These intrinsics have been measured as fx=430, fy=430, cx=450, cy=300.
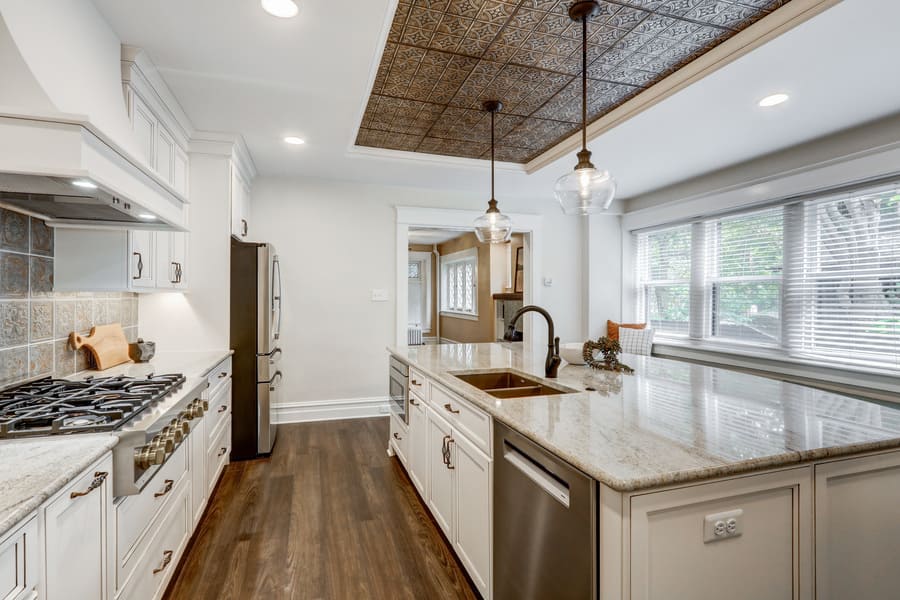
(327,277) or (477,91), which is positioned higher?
(477,91)

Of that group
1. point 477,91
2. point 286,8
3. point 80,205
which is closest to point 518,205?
point 477,91

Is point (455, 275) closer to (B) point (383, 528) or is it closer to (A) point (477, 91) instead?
(A) point (477, 91)

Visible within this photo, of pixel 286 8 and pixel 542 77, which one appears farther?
pixel 542 77

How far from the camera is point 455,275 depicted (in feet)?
29.9

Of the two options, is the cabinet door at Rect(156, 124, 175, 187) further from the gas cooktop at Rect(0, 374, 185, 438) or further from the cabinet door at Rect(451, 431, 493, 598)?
the cabinet door at Rect(451, 431, 493, 598)

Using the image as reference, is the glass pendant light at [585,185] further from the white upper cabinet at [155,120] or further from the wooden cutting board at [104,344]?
the wooden cutting board at [104,344]

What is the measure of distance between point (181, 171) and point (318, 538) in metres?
2.57

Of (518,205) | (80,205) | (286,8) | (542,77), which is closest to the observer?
(80,205)

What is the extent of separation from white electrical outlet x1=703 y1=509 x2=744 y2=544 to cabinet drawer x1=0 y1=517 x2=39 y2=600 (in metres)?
1.50

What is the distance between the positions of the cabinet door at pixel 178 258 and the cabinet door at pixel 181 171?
0.30m

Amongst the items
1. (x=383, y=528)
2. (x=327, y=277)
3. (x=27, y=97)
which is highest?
(x=27, y=97)

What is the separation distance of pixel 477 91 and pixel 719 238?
2.99 metres

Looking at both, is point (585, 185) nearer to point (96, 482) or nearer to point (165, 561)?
point (96, 482)

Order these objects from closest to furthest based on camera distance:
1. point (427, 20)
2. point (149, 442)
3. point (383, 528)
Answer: point (149, 442), point (427, 20), point (383, 528)
